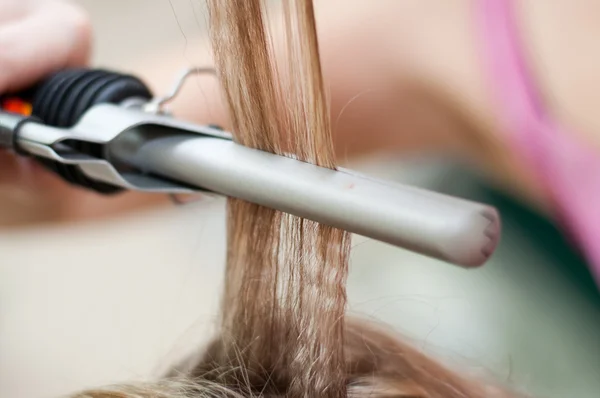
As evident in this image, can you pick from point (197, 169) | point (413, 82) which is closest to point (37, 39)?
point (197, 169)

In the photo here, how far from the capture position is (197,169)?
1.05ft

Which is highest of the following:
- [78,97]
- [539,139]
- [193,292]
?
[78,97]

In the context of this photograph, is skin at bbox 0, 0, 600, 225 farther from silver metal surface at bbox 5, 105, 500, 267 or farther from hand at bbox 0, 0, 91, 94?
silver metal surface at bbox 5, 105, 500, 267

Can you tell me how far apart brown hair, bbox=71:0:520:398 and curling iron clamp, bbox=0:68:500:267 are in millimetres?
22

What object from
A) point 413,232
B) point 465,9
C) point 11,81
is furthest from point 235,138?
point 465,9

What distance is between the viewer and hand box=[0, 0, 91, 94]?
Answer: 48 centimetres

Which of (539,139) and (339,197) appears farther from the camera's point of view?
(539,139)

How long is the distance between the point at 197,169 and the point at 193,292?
635mm

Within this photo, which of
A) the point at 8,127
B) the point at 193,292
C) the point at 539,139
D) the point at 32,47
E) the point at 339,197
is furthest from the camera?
the point at 193,292

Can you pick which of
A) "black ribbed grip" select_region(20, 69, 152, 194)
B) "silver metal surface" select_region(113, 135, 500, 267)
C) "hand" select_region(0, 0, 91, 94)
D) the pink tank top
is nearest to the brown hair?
"silver metal surface" select_region(113, 135, 500, 267)

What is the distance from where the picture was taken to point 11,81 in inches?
18.8

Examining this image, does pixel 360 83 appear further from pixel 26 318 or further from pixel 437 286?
pixel 26 318

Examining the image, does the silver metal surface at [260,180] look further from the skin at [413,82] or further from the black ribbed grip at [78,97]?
the skin at [413,82]

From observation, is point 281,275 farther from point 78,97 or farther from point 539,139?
point 539,139
